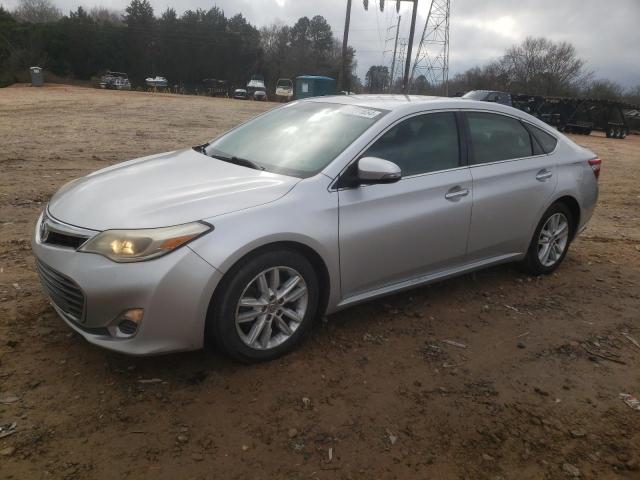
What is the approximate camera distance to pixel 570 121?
28.4 metres

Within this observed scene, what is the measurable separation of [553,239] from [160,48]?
6609cm

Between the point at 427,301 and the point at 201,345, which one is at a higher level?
the point at 201,345

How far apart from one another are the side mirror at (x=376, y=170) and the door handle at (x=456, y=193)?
2.14ft

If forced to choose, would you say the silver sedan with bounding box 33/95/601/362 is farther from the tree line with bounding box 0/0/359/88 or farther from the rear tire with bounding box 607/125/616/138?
the tree line with bounding box 0/0/359/88

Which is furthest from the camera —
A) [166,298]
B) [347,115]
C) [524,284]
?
[524,284]

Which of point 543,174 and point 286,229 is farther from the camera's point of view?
point 543,174

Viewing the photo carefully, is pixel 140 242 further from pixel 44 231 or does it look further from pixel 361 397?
pixel 361 397

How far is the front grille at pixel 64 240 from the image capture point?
114 inches

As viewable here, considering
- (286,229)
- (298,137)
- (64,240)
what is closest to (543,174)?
(298,137)

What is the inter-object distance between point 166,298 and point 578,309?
3381 millimetres

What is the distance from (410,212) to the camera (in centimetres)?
368

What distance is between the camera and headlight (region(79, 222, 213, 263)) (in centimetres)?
275

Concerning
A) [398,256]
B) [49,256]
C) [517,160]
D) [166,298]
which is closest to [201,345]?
[166,298]

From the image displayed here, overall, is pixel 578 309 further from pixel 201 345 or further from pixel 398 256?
pixel 201 345
